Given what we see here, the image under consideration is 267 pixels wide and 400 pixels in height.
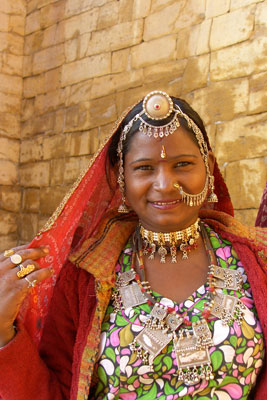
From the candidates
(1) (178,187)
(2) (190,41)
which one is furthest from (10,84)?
(1) (178,187)

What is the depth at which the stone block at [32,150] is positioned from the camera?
5.68 meters

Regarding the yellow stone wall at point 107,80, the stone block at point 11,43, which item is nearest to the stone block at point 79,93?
the yellow stone wall at point 107,80

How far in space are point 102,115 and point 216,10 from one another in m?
1.74

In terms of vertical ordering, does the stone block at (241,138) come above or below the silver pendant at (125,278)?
above

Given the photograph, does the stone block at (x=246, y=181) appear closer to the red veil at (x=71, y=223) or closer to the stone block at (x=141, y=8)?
the red veil at (x=71, y=223)

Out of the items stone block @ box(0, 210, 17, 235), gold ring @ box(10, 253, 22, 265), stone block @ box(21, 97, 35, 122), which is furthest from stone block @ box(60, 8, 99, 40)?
gold ring @ box(10, 253, 22, 265)

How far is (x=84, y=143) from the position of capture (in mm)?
5039

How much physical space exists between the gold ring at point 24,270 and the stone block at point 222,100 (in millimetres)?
2650

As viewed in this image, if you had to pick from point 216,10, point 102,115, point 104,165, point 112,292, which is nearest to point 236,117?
point 216,10

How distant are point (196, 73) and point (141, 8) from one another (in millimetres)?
1150

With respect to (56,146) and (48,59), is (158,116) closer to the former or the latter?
(56,146)

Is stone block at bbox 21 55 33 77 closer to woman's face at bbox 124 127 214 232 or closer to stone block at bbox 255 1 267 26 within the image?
stone block at bbox 255 1 267 26

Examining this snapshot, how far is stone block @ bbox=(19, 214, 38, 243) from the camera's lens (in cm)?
569

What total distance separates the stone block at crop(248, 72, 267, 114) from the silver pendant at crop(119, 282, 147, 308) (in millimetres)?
2341
